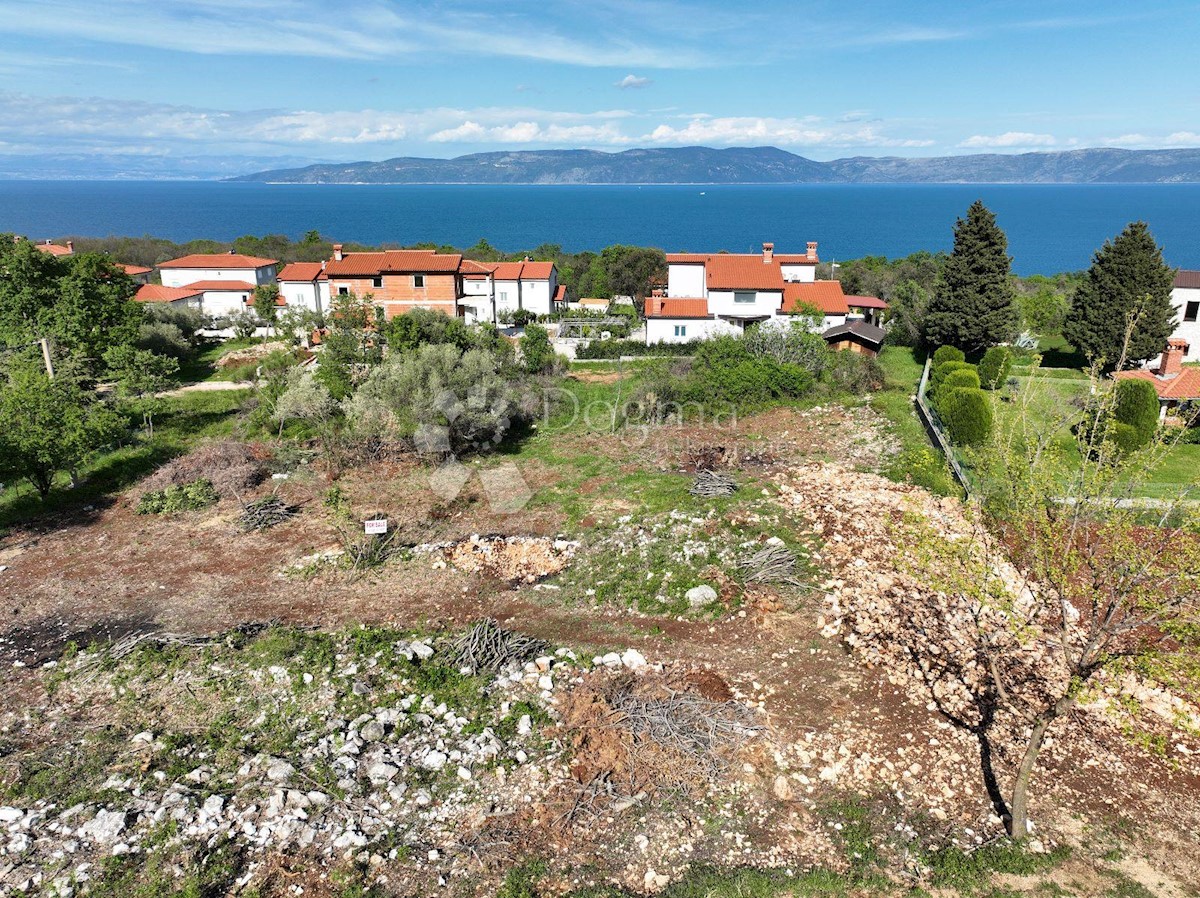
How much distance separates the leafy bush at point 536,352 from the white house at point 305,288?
21523 mm

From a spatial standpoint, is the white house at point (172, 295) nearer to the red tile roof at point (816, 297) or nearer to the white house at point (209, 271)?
the white house at point (209, 271)

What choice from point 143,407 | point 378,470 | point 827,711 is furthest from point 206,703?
point 143,407

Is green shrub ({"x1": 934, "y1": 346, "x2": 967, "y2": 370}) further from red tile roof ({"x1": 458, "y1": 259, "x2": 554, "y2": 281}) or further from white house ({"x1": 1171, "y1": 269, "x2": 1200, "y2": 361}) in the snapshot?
red tile roof ({"x1": 458, "y1": 259, "x2": 554, "y2": 281})

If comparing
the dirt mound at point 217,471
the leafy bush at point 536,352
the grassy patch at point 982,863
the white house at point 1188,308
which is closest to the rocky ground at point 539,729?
the grassy patch at point 982,863

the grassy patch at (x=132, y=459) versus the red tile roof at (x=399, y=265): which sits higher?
the red tile roof at (x=399, y=265)

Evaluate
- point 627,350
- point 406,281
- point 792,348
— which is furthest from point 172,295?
point 792,348

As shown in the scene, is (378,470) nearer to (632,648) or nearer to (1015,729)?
(632,648)

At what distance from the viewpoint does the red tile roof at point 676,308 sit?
139 ft

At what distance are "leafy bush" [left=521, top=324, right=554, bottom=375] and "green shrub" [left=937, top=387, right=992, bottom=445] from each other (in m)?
18.8

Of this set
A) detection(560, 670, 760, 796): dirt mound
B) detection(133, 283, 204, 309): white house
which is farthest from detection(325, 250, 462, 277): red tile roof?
detection(560, 670, 760, 796): dirt mound

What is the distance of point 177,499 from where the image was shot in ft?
65.7

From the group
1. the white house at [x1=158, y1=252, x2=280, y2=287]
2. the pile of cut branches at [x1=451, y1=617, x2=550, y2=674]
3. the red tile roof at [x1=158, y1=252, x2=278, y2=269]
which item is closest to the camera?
the pile of cut branches at [x1=451, y1=617, x2=550, y2=674]

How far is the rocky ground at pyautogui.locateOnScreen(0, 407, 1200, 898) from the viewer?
8.79m

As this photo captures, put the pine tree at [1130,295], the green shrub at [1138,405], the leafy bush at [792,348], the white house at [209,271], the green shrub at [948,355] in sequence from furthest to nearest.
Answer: the white house at [209,271], the green shrub at [948,355], the leafy bush at [792,348], the pine tree at [1130,295], the green shrub at [1138,405]
